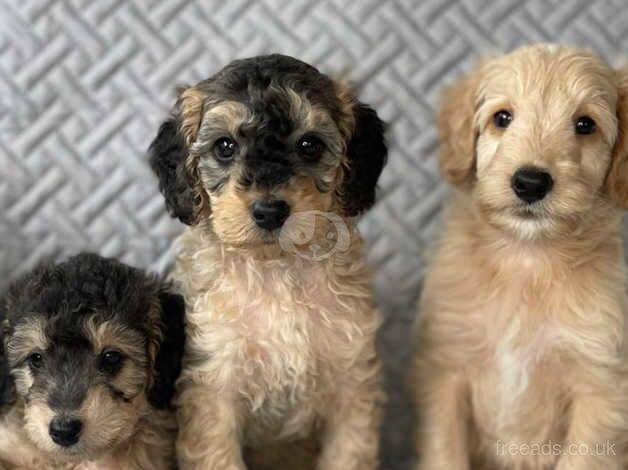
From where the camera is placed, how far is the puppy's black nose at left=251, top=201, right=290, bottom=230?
216cm

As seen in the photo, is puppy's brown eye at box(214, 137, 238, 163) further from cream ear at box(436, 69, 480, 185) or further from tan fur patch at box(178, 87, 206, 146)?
cream ear at box(436, 69, 480, 185)

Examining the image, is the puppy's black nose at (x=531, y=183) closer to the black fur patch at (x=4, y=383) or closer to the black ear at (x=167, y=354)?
the black ear at (x=167, y=354)

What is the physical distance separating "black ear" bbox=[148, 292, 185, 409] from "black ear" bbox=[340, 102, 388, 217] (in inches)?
20.2

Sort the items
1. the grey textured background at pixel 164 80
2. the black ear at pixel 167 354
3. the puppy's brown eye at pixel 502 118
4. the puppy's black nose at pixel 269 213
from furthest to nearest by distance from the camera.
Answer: the grey textured background at pixel 164 80, the puppy's brown eye at pixel 502 118, the black ear at pixel 167 354, the puppy's black nose at pixel 269 213

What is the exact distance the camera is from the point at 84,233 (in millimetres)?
3229

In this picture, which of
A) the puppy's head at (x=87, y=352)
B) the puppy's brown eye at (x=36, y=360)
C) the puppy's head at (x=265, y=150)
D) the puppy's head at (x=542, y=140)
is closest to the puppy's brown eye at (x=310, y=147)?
the puppy's head at (x=265, y=150)

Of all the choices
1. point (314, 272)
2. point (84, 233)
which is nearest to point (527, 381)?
Result: point (314, 272)

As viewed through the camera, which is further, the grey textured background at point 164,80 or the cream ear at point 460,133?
the grey textured background at point 164,80

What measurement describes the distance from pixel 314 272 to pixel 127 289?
48 centimetres

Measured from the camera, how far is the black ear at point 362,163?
2.40 meters

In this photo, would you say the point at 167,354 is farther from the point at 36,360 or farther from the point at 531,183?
the point at 531,183

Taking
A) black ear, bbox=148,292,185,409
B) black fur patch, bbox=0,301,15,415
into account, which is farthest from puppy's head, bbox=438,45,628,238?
black fur patch, bbox=0,301,15,415

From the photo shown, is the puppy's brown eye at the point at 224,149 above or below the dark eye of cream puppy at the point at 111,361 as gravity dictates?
above

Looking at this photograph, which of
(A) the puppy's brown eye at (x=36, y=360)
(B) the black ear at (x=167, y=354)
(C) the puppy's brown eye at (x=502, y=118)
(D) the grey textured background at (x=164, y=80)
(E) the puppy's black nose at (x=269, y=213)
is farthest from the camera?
(D) the grey textured background at (x=164, y=80)
